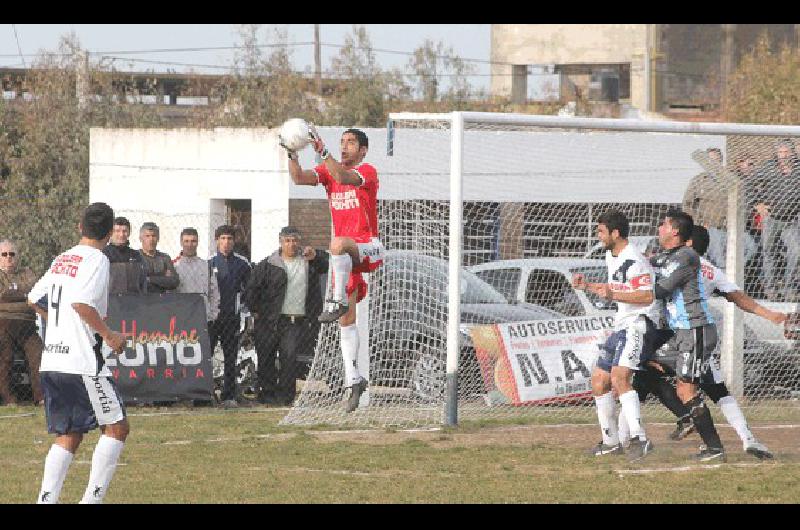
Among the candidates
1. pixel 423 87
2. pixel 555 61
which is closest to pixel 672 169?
pixel 423 87

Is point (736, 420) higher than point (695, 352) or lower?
lower

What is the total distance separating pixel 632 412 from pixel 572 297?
5.35 meters

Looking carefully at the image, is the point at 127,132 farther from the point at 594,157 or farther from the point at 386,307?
the point at 386,307

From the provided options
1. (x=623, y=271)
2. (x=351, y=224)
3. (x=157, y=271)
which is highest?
(x=351, y=224)

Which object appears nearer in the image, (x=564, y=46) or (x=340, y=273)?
(x=340, y=273)

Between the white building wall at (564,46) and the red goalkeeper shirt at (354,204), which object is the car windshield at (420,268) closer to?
the red goalkeeper shirt at (354,204)

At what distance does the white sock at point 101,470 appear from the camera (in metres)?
9.38

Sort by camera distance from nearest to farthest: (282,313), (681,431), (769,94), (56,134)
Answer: (681,431) < (282,313) < (56,134) < (769,94)

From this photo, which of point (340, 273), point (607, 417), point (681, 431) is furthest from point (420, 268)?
point (607, 417)

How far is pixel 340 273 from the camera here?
534 inches

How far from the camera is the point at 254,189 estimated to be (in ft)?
98.4

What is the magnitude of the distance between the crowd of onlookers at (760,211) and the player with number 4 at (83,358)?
955 cm

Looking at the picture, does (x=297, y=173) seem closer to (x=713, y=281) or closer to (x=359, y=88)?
(x=713, y=281)

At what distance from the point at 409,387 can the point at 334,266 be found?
2765 mm
